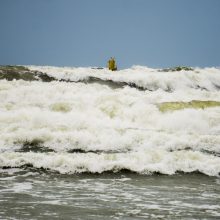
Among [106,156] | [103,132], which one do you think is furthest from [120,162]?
[103,132]

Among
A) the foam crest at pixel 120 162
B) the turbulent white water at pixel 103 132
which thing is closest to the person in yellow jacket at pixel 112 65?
the turbulent white water at pixel 103 132

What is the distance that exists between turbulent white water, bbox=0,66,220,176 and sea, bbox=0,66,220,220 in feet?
0.09

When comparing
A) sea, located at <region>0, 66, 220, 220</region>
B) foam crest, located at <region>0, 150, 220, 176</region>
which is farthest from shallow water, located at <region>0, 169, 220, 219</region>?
foam crest, located at <region>0, 150, 220, 176</region>

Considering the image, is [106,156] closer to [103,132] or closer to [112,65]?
[103,132]

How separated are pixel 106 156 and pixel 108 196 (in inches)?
118

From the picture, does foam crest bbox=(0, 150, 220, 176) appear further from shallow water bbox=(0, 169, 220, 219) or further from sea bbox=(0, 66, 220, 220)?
shallow water bbox=(0, 169, 220, 219)

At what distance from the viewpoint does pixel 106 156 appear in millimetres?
9367

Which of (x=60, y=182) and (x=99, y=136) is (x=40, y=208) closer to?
(x=60, y=182)

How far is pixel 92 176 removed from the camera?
8219mm

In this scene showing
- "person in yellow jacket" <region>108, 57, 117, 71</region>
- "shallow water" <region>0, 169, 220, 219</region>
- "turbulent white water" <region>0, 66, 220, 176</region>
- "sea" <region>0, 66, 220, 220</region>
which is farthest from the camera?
"person in yellow jacket" <region>108, 57, 117, 71</region>

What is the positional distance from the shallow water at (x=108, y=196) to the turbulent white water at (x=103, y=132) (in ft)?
2.29

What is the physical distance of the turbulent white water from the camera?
9.01m

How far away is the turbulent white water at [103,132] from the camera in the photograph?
9.01m

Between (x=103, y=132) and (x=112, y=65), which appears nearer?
(x=103, y=132)
